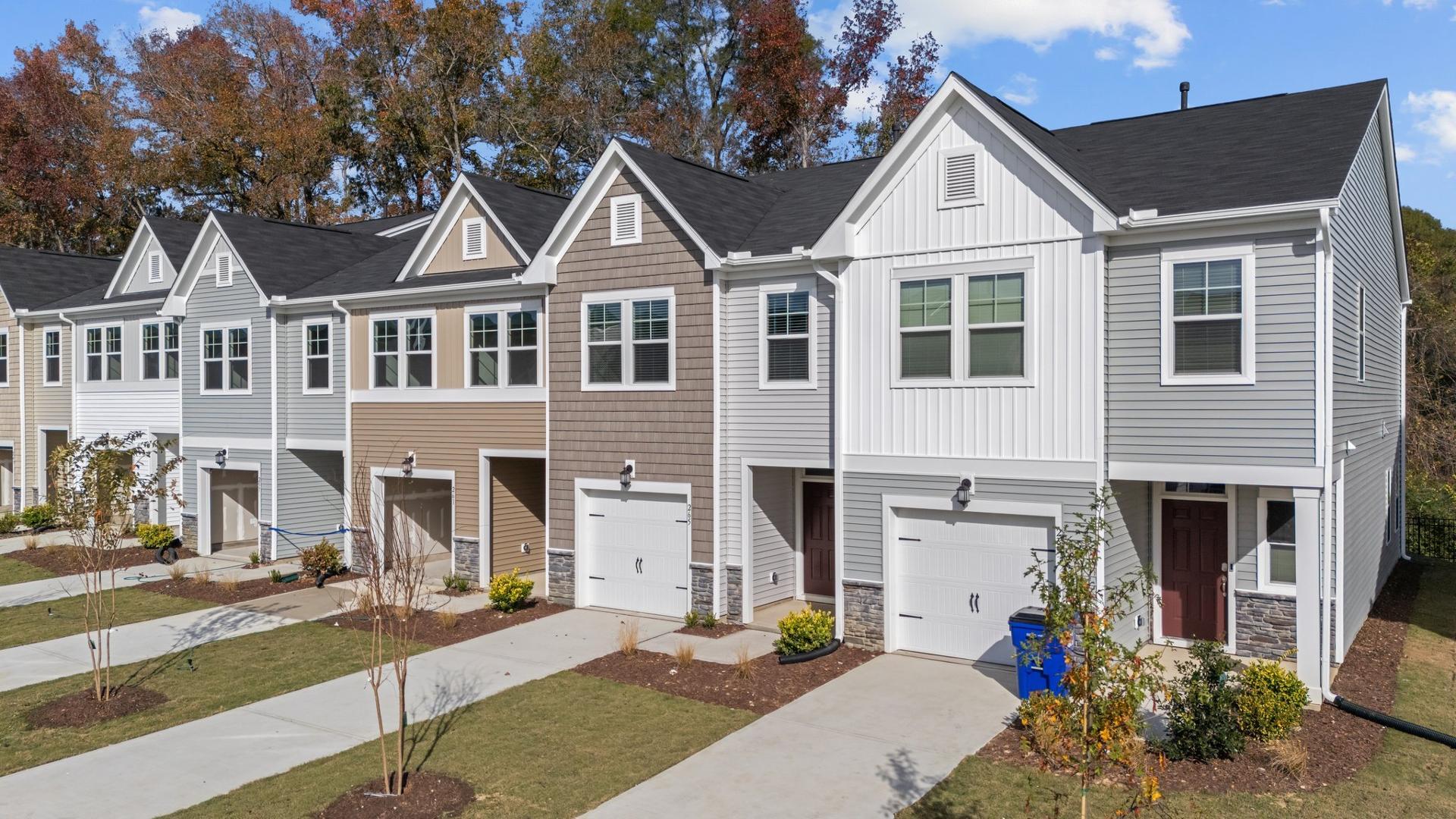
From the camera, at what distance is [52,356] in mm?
29453

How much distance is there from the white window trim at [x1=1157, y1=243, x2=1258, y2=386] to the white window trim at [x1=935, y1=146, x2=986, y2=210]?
2504 millimetres

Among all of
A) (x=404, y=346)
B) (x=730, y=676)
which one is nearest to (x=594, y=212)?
(x=404, y=346)

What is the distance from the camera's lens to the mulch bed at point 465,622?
1600cm

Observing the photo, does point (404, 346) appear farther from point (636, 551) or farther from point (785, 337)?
point (785, 337)

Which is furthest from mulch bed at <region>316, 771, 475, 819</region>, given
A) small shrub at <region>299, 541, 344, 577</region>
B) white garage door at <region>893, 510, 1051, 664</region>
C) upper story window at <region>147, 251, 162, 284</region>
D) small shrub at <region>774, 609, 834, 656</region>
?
upper story window at <region>147, 251, 162, 284</region>

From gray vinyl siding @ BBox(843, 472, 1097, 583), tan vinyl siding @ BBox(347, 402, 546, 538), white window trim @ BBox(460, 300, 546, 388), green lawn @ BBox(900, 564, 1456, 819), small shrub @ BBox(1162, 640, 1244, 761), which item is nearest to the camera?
green lawn @ BBox(900, 564, 1456, 819)

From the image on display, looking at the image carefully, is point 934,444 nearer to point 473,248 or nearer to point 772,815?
point 772,815

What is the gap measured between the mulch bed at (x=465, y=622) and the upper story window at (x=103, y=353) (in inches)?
581

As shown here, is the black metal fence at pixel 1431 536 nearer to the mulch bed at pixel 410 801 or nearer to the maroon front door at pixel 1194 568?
the maroon front door at pixel 1194 568

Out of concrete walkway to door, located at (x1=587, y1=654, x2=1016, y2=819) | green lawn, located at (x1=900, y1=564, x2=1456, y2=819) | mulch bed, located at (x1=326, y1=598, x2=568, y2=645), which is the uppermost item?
green lawn, located at (x1=900, y1=564, x2=1456, y2=819)

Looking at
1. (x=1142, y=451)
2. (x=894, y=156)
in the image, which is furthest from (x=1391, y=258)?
(x=894, y=156)

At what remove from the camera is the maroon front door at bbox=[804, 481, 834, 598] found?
17688mm

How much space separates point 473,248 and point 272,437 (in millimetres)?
7073

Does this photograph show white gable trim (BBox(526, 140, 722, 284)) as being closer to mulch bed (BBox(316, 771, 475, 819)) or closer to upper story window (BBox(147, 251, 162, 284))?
mulch bed (BBox(316, 771, 475, 819))
